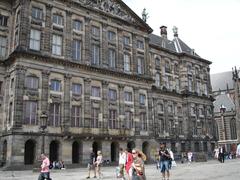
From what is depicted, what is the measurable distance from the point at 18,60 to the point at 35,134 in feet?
27.5

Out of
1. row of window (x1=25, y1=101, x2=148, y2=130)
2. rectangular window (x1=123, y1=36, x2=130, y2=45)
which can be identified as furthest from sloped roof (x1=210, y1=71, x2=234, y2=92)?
row of window (x1=25, y1=101, x2=148, y2=130)

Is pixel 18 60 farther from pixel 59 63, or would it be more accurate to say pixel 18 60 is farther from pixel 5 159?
pixel 5 159

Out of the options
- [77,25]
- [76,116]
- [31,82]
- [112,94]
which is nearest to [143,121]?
[112,94]

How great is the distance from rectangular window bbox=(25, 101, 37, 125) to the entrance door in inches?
99.8

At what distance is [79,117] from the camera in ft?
123

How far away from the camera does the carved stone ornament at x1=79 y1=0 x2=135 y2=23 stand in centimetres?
4214

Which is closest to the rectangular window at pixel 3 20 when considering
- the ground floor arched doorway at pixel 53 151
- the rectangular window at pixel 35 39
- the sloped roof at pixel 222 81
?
the rectangular window at pixel 35 39

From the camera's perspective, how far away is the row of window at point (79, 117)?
3366cm

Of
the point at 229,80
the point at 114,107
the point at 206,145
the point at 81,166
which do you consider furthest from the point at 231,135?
the point at 81,166

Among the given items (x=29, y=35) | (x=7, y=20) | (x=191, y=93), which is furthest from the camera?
(x=191, y=93)

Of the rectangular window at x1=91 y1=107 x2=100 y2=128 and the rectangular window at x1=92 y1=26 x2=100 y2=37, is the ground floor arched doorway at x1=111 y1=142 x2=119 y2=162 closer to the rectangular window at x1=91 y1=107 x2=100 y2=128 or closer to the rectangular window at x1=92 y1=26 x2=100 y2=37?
the rectangular window at x1=91 y1=107 x2=100 y2=128

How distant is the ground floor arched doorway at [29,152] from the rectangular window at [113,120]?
10.6 meters

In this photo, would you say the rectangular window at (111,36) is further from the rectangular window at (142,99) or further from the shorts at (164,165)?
the shorts at (164,165)

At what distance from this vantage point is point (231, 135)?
8206 cm
